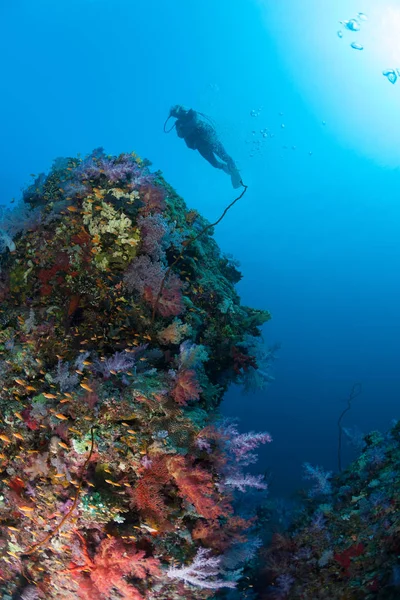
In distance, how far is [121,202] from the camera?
5.29 m

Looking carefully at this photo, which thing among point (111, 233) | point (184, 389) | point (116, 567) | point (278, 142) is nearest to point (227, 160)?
point (111, 233)

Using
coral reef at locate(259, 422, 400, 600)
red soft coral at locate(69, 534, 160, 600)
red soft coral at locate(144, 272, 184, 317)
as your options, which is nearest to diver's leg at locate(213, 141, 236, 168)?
red soft coral at locate(144, 272, 184, 317)

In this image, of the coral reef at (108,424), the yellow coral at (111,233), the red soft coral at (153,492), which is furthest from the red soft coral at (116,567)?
the yellow coral at (111,233)

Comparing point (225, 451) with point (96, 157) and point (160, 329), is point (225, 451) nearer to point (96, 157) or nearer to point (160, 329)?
point (160, 329)

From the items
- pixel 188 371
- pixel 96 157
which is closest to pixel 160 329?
pixel 188 371

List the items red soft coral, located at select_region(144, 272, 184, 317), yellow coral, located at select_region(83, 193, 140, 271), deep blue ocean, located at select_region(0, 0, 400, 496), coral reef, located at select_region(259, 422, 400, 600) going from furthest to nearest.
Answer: deep blue ocean, located at select_region(0, 0, 400, 496)
yellow coral, located at select_region(83, 193, 140, 271)
red soft coral, located at select_region(144, 272, 184, 317)
coral reef, located at select_region(259, 422, 400, 600)

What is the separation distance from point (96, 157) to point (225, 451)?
17.9 feet

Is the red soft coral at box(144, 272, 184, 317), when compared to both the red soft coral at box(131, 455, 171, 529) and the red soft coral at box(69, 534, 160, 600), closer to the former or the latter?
the red soft coral at box(131, 455, 171, 529)

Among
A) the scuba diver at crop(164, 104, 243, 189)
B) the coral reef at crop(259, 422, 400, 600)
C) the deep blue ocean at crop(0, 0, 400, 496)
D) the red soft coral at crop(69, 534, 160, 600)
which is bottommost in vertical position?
the red soft coral at crop(69, 534, 160, 600)

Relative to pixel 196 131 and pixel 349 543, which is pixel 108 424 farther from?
pixel 196 131

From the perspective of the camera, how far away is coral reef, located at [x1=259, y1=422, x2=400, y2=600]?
12.0ft

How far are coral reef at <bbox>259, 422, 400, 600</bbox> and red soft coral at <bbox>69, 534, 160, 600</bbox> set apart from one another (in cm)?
228

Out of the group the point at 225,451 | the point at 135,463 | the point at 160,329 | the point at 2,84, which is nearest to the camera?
the point at 135,463

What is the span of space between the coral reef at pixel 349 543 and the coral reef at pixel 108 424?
3.12 ft
